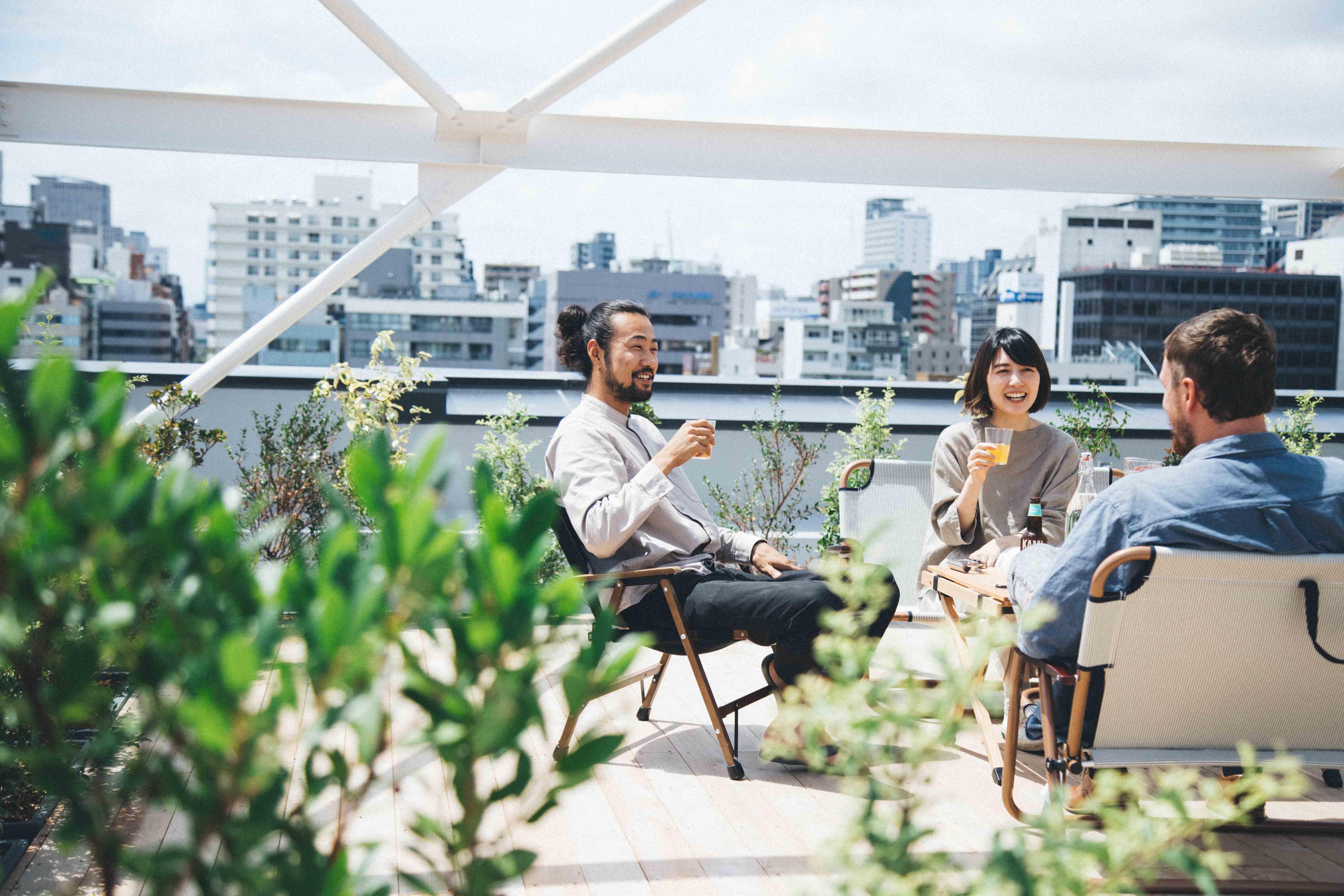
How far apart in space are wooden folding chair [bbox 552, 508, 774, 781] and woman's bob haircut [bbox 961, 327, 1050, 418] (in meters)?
1.09

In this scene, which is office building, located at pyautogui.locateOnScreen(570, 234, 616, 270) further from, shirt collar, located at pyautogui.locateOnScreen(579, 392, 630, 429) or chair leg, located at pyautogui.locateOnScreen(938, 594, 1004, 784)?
chair leg, located at pyautogui.locateOnScreen(938, 594, 1004, 784)

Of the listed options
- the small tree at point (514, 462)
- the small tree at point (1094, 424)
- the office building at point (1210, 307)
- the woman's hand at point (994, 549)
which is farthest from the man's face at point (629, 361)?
the office building at point (1210, 307)

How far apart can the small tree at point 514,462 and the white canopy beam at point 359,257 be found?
1181mm

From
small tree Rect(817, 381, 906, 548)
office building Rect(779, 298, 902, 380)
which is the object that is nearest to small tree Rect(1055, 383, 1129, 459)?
small tree Rect(817, 381, 906, 548)

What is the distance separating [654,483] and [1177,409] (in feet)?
4.26

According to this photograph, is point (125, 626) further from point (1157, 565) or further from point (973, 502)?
point (973, 502)

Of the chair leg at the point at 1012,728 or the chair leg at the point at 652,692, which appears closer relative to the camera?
the chair leg at the point at 1012,728

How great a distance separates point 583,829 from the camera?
8.72 ft

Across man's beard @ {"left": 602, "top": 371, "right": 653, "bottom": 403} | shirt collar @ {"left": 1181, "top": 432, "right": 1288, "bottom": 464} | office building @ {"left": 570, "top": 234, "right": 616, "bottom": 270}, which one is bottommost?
shirt collar @ {"left": 1181, "top": 432, "right": 1288, "bottom": 464}

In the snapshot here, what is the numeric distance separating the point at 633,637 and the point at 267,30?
16.8ft

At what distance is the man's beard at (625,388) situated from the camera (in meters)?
3.38

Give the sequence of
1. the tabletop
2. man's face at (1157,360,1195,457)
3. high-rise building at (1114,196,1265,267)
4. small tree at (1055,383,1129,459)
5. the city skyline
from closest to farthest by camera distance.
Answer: man's face at (1157,360,1195,457) < the tabletop < the city skyline < small tree at (1055,383,1129,459) < high-rise building at (1114,196,1265,267)

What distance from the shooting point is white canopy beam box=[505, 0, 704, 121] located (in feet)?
12.0

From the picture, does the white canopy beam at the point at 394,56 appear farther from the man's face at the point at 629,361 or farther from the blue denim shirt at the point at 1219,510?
the blue denim shirt at the point at 1219,510
